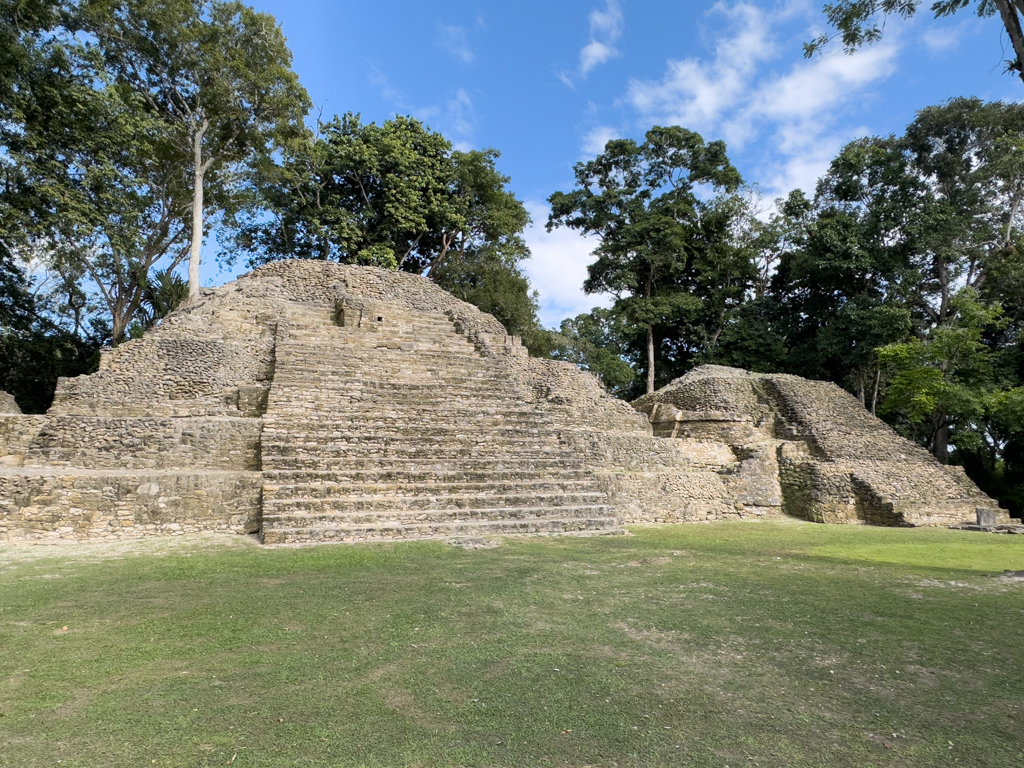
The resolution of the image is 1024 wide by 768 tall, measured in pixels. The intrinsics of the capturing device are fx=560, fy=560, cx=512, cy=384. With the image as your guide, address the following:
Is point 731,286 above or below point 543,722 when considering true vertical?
above

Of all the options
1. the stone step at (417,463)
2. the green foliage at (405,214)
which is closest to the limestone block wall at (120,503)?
the stone step at (417,463)

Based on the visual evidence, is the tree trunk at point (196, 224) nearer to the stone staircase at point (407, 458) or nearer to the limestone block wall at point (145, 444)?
the stone staircase at point (407, 458)

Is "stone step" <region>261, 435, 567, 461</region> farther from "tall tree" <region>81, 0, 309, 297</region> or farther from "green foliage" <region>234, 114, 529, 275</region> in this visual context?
"green foliage" <region>234, 114, 529, 275</region>

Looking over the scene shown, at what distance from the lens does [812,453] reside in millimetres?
13383

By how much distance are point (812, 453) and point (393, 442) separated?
10148 millimetres

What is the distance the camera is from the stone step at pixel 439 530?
689 cm

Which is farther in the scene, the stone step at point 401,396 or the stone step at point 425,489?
the stone step at point 401,396

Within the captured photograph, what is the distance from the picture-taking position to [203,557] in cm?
606

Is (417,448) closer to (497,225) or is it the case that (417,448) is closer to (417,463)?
(417,463)

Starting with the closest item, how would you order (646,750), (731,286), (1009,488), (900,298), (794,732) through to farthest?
(646,750)
(794,732)
(1009,488)
(900,298)
(731,286)

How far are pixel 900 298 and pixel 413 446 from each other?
1960 centimetres

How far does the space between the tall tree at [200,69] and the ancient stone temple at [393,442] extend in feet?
15.0

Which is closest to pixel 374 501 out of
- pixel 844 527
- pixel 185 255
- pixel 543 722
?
pixel 543 722

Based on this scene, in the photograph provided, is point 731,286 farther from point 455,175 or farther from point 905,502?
point 905,502
